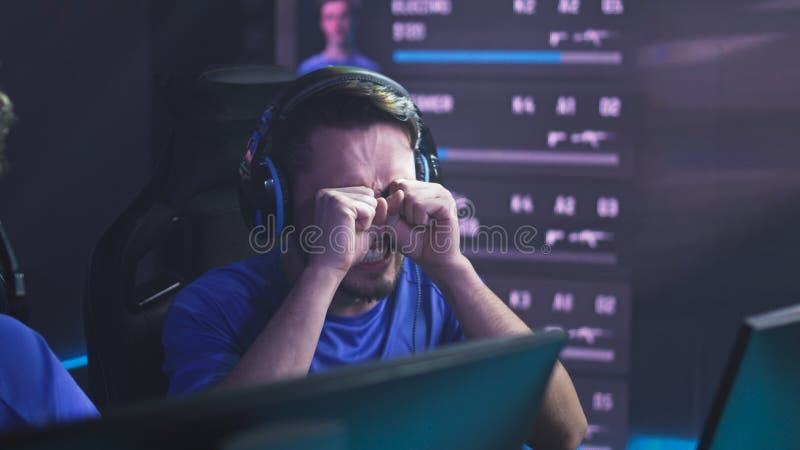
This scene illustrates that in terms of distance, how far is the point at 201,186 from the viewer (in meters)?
1.37

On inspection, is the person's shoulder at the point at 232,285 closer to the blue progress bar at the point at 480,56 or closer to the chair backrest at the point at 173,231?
the chair backrest at the point at 173,231

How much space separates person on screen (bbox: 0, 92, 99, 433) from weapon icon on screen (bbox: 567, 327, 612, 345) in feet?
5.82

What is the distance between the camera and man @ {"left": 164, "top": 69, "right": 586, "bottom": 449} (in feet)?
3.71

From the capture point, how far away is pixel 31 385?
3.00 ft

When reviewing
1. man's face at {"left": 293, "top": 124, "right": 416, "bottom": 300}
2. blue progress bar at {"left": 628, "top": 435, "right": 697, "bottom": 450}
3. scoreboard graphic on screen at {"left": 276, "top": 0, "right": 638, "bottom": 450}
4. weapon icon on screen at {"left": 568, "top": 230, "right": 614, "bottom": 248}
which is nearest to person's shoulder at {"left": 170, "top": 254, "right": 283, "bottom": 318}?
man's face at {"left": 293, "top": 124, "right": 416, "bottom": 300}

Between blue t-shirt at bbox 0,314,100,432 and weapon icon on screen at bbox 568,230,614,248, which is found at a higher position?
blue t-shirt at bbox 0,314,100,432

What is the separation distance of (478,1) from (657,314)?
1.16 metres

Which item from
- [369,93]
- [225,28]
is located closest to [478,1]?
[225,28]

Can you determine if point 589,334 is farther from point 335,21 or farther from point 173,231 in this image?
point 173,231

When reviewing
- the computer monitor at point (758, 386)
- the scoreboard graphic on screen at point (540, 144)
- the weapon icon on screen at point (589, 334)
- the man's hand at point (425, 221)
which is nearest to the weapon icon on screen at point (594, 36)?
the scoreboard graphic on screen at point (540, 144)

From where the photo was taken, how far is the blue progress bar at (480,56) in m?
2.37

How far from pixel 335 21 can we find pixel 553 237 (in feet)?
3.33

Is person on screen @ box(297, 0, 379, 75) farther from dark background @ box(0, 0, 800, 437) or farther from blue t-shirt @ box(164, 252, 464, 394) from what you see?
blue t-shirt @ box(164, 252, 464, 394)

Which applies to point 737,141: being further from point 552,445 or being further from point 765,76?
point 552,445
